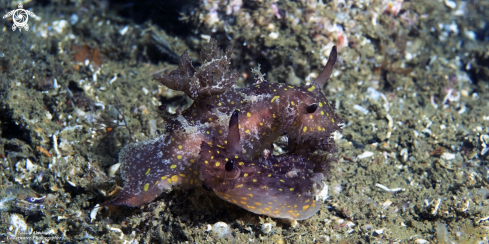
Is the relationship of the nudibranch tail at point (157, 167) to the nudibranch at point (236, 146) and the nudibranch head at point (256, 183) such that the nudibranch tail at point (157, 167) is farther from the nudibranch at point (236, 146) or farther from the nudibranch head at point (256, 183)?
the nudibranch head at point (256, 183)

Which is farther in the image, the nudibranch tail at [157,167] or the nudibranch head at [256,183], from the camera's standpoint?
the nudibranch tail at [157,167]

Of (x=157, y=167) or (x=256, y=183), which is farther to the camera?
(x=157, y=167)

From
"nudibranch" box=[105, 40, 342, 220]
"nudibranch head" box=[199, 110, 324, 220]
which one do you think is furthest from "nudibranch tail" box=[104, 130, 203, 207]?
"nudibranch head" box=[199, 110, 324, 220]

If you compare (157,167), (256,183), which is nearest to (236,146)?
(256,183)

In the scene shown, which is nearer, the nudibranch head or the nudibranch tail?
the nudibranch head

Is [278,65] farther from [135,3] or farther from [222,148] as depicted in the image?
[135,3]

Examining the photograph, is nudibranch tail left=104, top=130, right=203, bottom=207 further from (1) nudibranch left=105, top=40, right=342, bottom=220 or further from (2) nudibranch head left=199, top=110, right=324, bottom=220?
(2) nudibranch head left=199, top=110, right=324, bottom=220

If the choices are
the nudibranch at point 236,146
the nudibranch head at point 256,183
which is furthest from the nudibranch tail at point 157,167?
the nudibranch head at point 256,183

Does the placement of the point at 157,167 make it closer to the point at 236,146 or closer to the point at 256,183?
the point at 236,146
